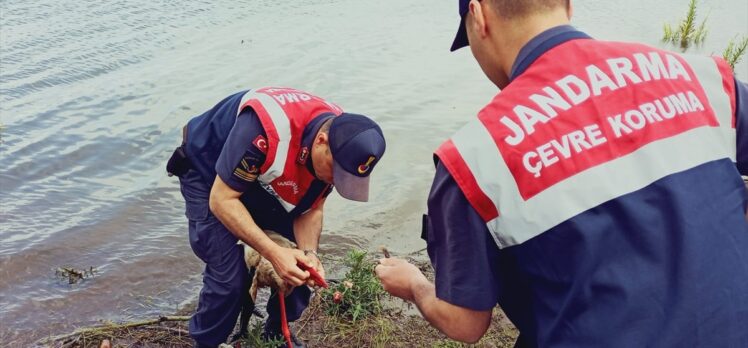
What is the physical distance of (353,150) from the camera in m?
2.95

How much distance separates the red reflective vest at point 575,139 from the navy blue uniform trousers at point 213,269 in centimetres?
215

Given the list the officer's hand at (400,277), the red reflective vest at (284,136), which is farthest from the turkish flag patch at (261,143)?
the officer's hand at (400,277)

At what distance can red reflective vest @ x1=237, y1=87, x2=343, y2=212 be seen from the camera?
3.00m

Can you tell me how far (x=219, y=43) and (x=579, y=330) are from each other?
10.2m

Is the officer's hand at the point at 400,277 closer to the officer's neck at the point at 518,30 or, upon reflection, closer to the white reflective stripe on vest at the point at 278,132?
the officer's neck at the point at 518,30

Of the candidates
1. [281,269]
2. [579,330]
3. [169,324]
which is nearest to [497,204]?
[579,330]

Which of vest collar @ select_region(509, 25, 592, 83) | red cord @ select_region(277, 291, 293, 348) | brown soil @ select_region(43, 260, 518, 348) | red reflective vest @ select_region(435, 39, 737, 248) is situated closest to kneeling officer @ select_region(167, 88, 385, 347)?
red cord @ select_region(277, 291, 293, 348)

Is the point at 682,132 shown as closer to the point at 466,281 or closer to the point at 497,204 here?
the point at 497,204

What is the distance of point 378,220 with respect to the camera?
5.86 meters

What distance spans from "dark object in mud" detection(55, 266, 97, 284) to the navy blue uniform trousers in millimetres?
1655

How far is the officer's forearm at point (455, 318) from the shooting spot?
162 centimetres

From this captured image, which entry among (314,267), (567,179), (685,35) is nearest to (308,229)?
(314,267)

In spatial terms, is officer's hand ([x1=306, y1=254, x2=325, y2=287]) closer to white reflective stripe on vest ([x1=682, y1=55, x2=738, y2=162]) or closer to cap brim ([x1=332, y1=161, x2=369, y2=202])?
cap brim ([x1=332, y1=161, x2=369, y2=202])

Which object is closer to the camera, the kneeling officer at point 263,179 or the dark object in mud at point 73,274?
the kneeling officer at point 263,179
